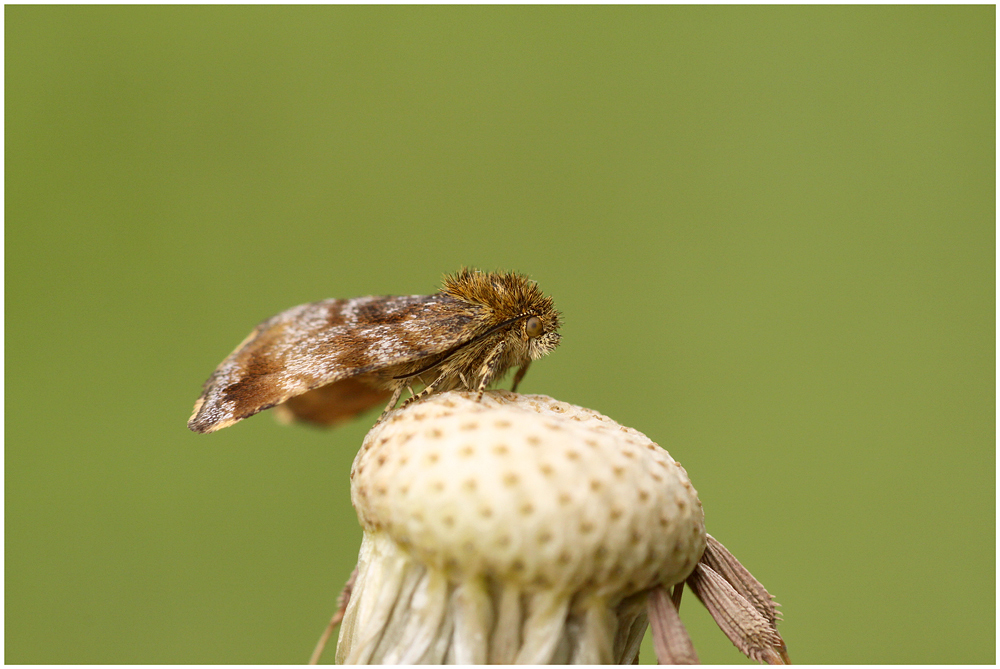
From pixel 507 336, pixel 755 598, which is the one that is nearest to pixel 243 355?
pixel 507 336

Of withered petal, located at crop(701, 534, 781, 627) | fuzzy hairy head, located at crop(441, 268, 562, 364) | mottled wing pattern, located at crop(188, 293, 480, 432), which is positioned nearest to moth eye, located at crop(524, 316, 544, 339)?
fuzzy hairy head, located at crop(441, 268, 562, 364)

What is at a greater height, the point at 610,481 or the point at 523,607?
the point at 610,481

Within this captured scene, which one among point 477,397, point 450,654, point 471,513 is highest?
point 477,397

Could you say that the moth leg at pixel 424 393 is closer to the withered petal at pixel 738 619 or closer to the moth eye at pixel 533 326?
the moth eye at pixel 533 326

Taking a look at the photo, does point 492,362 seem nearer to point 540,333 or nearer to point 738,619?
point 540,333

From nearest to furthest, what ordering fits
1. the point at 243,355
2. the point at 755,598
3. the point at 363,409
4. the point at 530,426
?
the point at 530,426 → the point at 755,598 → the point at 243,355 → the point at 363,409

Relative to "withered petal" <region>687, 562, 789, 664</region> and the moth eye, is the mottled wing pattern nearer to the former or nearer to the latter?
the moth eye

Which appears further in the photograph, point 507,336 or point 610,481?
point 507,336

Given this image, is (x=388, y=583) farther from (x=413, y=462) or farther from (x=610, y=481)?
(x=610, y=481)

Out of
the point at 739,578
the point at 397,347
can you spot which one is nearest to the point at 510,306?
the point at 397,347
